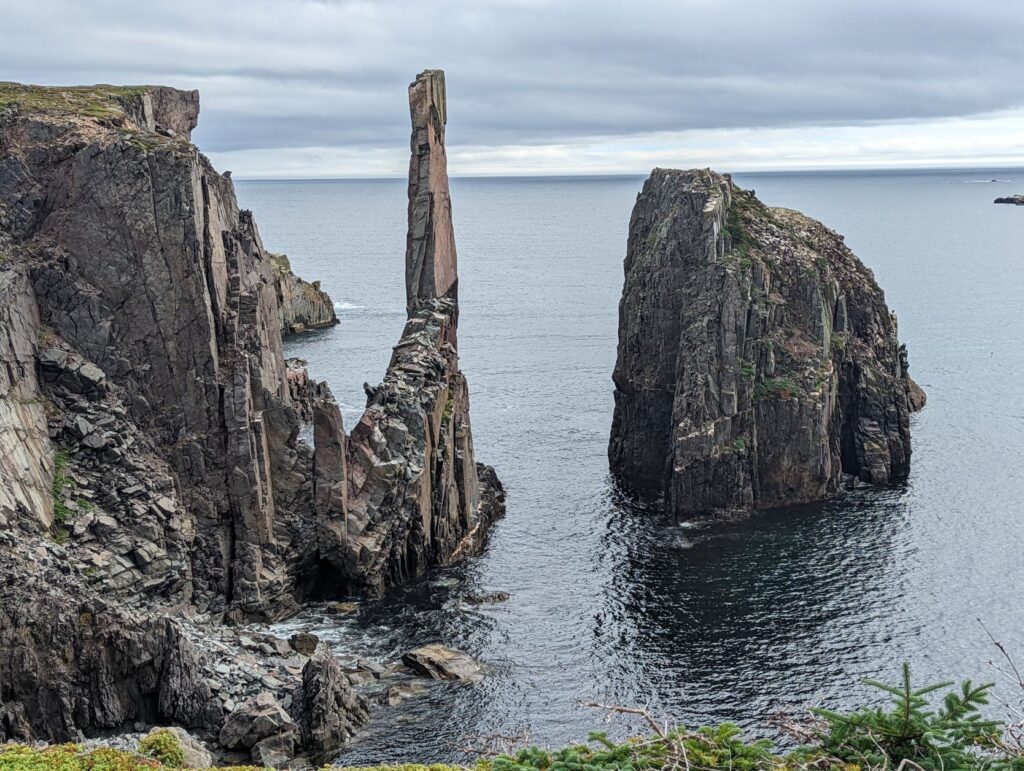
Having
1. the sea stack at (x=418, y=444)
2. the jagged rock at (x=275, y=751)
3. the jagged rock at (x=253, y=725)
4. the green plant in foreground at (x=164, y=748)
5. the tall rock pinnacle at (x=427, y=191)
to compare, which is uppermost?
the tall rock pinnacle at (x=427, y=191)

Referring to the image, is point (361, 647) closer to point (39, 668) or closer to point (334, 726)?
point (334, 726)

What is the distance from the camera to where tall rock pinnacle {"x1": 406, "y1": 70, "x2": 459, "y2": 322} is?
9788 centimetres

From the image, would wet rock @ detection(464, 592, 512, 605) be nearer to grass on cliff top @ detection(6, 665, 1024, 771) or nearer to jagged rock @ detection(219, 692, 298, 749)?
jagged rock @ detection(219, 692, 298, 749)

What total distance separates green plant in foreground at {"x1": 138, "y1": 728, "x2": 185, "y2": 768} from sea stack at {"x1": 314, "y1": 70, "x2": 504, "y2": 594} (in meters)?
28.7

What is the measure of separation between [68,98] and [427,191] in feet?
94.1

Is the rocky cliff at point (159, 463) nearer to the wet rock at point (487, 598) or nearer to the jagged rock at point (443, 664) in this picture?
the wet rock at point (487, 598)

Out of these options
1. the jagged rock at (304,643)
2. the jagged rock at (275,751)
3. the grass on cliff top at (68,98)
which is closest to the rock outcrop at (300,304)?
the grass on cliff top at (68,98)

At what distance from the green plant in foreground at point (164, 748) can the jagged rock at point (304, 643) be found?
17.5 meters

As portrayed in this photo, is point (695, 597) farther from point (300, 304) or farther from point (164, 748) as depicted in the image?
point (300, 304)

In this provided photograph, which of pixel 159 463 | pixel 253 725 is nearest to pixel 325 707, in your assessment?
pixel 253 725

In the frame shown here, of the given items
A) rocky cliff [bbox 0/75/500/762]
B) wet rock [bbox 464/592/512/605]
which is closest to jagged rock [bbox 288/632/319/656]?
rocky cliff [bbox 0/75/500/762]

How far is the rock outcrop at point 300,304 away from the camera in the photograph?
176250 millimetres

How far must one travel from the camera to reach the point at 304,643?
6850 centimetres

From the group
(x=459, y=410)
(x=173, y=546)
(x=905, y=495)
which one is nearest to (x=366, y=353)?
(x=459, y=410)
